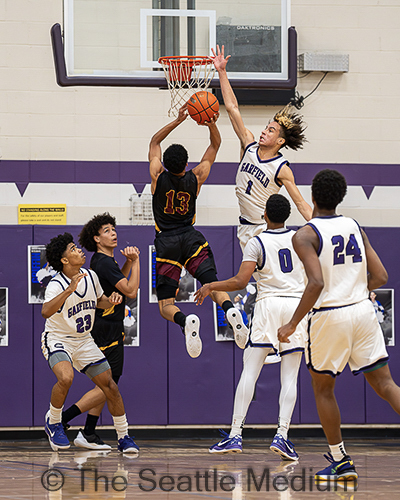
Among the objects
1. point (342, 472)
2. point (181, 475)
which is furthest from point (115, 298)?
point (342, 472)

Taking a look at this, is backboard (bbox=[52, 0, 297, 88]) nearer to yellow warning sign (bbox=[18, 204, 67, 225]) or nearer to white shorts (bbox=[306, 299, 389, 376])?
yellow warning sign (bbox=[18, 204, 67, 225])

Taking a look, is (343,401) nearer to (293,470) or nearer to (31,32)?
(293,470)

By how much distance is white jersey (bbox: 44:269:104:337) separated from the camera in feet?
20.9

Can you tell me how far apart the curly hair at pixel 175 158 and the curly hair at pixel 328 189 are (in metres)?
1.86

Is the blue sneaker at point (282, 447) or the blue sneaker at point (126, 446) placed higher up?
the blue sneaker at point (282, 447)

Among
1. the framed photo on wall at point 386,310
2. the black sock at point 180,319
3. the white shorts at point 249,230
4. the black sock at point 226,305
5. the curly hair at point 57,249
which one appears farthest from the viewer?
the framed photo on wall at point 386,310

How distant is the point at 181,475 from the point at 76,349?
6.11ft

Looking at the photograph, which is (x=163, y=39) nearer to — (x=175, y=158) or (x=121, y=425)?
(x=175, y=158)

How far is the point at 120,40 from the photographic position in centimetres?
731

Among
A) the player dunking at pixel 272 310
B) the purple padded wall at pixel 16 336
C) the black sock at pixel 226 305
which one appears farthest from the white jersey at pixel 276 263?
the purple padded wall at pixel 16 336

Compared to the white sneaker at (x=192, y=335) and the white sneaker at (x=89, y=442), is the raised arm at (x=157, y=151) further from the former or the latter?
the white sneaker at (x=89, y=442)

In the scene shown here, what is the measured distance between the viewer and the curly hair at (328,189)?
14.3ft

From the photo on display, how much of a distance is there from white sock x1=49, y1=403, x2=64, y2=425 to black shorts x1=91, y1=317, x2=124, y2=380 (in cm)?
61

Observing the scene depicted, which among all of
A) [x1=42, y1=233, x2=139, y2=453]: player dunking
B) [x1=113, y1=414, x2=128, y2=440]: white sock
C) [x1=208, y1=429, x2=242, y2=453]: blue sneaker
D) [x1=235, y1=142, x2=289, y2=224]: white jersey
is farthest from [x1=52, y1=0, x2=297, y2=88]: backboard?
[x1=208, y1=429, x2=242, y2=453]: blue sneaker
